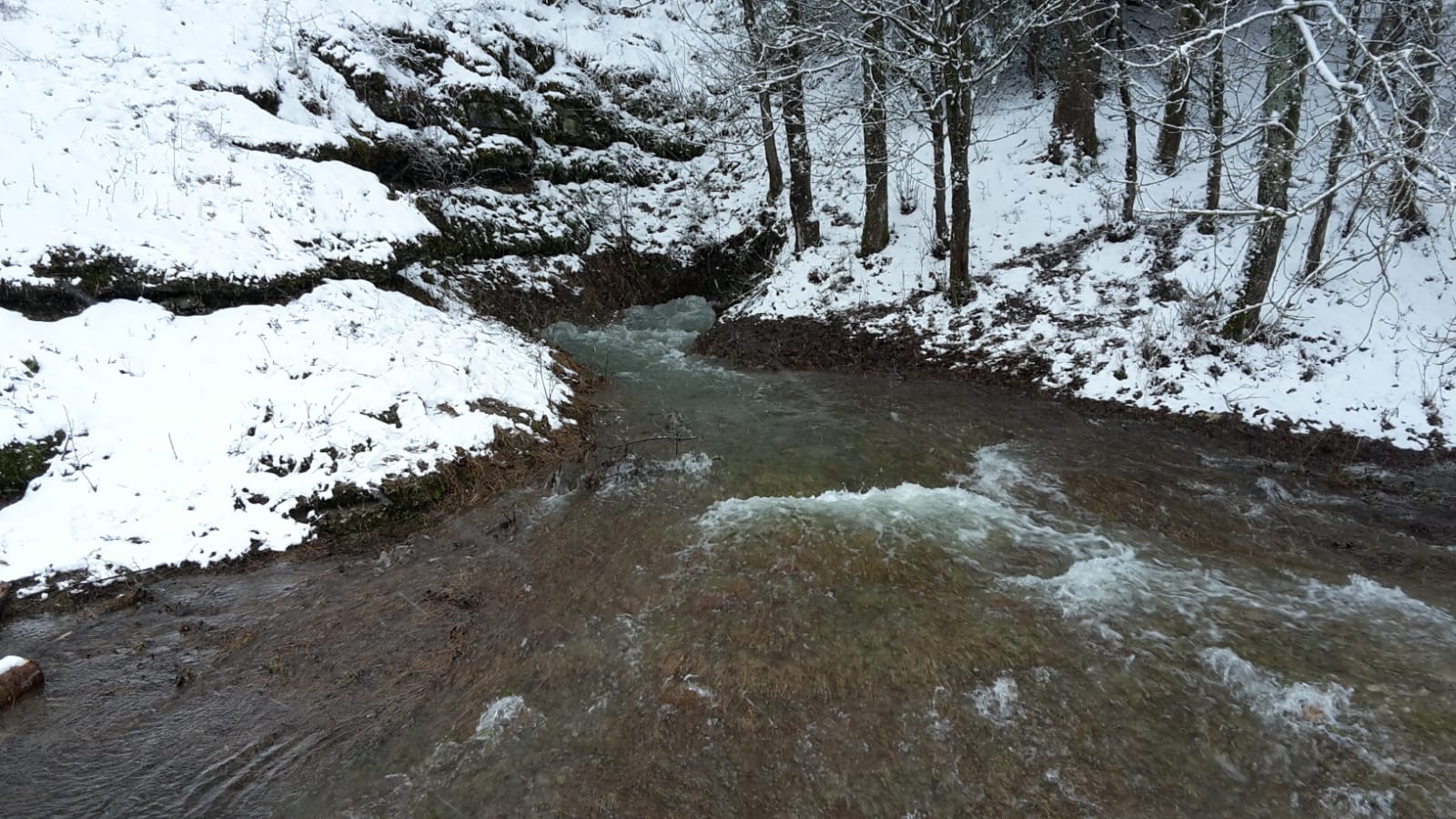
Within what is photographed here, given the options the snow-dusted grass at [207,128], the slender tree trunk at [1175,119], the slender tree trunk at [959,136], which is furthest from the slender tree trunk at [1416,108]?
the snow-dusted grass at [207,128]

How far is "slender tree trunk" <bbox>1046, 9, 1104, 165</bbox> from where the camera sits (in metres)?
12.6

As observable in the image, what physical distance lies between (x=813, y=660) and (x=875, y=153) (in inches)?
398

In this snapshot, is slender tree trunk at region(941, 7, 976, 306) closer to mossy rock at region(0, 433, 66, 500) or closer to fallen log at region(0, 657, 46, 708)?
mossy rock at region(0, 433, 66, 500)

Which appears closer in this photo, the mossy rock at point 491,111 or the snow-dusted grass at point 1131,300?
the snow-dusted grass at point 1131,300

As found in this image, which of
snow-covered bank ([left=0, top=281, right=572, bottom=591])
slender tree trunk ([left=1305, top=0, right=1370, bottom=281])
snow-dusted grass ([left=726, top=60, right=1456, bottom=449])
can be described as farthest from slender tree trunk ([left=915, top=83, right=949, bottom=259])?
snow-covered bank ([left=0, top=281, right=572, bottom=591])

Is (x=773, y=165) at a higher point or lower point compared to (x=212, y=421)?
higher

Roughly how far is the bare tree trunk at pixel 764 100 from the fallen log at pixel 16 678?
31.7ft

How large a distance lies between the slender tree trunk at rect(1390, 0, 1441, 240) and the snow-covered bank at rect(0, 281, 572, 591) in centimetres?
753

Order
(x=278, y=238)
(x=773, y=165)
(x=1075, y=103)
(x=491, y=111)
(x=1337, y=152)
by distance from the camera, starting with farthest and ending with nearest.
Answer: (x=773, y=165) → (x=491, y=111) → (x=1075, y=103) → (x=278, y=238) → (x=1337, y=152)

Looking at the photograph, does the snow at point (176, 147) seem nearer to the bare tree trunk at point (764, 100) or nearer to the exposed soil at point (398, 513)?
the exposed soil at point (398, 513)

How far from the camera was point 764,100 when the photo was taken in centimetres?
1295

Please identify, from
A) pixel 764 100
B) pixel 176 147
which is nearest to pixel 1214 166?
pixel 764 100

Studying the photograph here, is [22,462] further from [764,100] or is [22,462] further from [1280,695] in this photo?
[764,100]

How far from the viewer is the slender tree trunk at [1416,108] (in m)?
4.27
